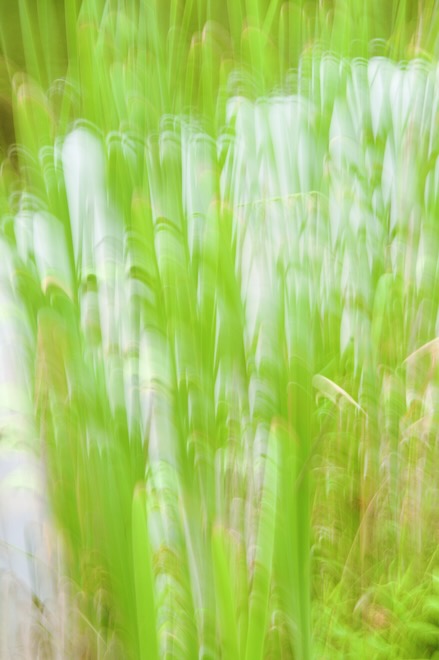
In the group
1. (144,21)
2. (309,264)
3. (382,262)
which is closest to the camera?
(144,21)

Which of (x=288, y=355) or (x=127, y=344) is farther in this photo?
(x=288, y=355)

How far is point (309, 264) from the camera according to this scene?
1011 mm

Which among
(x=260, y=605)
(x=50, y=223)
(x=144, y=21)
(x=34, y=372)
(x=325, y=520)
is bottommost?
(x=260, y=605)

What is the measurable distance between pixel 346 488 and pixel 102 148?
0.62 meters

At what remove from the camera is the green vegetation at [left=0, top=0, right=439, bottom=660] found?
0.73 metres

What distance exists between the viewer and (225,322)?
0.85 metres

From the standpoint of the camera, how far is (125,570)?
0.73 m

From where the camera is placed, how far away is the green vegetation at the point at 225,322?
73 centimetres

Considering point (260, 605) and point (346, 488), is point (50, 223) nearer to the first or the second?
point (260, 605)

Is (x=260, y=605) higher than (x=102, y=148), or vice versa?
(x=102, y=148)

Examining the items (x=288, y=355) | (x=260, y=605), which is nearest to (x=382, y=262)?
(x=288, y=355)

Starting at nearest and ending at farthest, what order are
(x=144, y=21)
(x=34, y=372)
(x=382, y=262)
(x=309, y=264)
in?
1. (x=34, y=372)
2. (x=144, y=21)
3. (x=309, y=264)
4. (x=382, y=262)

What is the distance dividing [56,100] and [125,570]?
477 millimetres

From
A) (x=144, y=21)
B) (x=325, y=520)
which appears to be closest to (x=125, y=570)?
(x=325, y=520)
